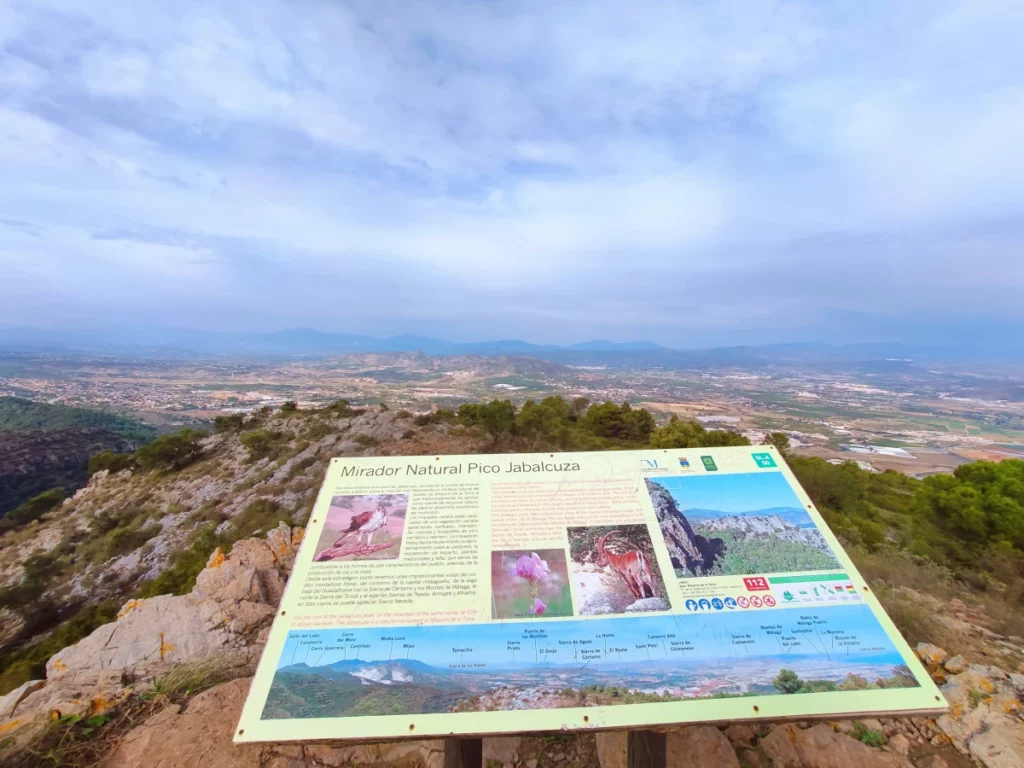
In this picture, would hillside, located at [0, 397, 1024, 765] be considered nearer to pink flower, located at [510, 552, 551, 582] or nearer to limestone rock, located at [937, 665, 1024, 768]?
limestone rock, located at [937, 665, 1024, 768]

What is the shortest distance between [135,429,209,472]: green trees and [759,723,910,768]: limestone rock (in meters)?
28.2

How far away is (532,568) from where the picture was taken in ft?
12.6

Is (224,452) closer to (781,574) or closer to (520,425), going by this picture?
(520,425)

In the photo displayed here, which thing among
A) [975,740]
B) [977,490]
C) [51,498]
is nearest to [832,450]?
[977,490]

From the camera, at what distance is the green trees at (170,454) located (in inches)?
886

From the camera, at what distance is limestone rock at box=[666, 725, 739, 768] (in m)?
4.35

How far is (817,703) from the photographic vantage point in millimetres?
3113

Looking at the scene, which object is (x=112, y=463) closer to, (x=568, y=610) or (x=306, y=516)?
(x=306, y=516)

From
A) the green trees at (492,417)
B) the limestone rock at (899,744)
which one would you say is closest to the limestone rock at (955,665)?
the limestone rock at (899,744)

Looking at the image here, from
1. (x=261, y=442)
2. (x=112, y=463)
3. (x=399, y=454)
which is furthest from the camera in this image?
(x=112, y=463)

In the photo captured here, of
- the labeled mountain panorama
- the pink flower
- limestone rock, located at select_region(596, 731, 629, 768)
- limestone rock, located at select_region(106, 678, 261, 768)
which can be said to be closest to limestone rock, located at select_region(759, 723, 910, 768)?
the labeled mountain panorama

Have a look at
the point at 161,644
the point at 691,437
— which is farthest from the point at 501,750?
the point at 691,437

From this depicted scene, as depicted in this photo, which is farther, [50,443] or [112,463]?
[50,443]

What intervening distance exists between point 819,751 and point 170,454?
29608 mm
